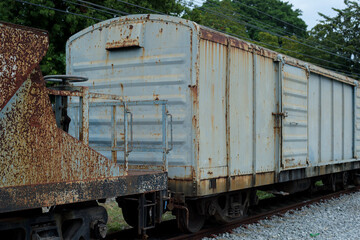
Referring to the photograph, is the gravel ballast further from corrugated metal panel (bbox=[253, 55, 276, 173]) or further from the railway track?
corrugated metal panel (bbox=[253, 55, 276, 173])

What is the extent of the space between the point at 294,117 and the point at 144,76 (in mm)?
3879

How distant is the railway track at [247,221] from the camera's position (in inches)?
265

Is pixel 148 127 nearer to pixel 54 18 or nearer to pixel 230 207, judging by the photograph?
pixel 230 207

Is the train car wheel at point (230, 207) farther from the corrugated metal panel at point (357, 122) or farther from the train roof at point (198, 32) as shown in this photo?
the corrugated metal panel at point (357, 122)

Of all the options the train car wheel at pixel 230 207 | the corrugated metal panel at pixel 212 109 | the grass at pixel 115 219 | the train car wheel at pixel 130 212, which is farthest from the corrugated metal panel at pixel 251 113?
the grass at pixel 115 219

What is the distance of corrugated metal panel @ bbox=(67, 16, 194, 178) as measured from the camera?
6133mm

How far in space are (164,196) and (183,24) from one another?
252cm

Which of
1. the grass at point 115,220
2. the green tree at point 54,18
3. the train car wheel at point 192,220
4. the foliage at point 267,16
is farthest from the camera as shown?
the foliage at point 267,16

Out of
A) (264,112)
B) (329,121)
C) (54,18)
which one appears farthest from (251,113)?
(54,18)

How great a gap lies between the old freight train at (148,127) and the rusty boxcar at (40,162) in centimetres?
1

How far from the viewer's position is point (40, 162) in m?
4.01

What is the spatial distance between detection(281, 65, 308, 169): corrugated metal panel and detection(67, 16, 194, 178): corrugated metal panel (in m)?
2.96

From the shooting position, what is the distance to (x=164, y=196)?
5703 millimetres

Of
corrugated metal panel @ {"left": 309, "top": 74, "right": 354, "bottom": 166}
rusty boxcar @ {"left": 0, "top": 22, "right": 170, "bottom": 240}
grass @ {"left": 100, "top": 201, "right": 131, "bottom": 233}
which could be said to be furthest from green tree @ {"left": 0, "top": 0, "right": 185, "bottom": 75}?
rusty boxcar @ {"left": 0, "top": 22, "right": 170, "bottom": 240}
